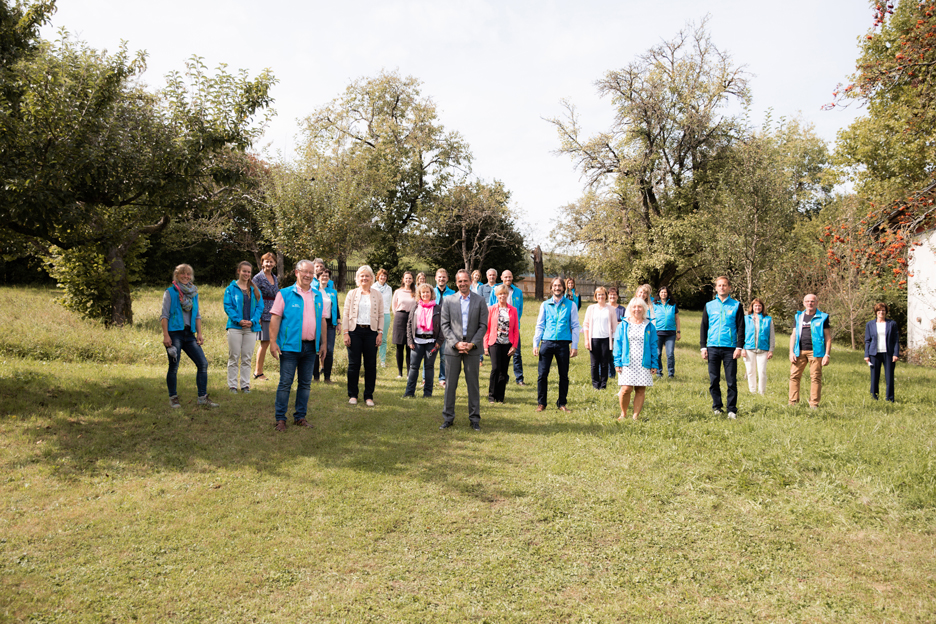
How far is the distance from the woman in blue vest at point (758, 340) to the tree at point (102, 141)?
8.88m

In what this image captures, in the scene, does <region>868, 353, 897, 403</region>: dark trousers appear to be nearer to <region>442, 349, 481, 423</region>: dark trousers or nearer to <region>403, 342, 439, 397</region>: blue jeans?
<region>442, 349, 481, 423</region>: dark trousers

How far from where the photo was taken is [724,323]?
27.4ft

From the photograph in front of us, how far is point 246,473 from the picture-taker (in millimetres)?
5582

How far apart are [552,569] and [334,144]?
39533 mm

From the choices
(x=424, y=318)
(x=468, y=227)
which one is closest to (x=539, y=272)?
(x=468, y=227)

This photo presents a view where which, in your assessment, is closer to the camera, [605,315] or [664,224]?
[605,315]

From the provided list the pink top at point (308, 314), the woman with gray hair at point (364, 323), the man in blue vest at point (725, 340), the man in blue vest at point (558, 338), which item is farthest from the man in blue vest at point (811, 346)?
the pink top at point (308, 314)

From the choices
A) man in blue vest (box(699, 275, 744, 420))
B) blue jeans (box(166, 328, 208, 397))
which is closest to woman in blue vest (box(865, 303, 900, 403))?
man in blue vest (box(699, 275, 744, 420))

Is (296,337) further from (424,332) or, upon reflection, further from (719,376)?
(719,376)

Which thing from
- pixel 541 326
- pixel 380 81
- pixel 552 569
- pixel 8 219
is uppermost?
pixel 380 81

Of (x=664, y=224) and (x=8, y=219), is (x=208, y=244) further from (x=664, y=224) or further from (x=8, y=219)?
(x=8, y=219)

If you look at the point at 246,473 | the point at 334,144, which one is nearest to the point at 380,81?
the point at 334,144

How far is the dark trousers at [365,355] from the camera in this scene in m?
8.21

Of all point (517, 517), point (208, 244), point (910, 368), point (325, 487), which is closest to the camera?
point (517, 517)
